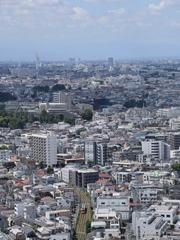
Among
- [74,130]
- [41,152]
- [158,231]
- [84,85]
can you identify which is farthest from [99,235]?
[84,85]

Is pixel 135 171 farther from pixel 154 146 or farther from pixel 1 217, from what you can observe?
pixel 1 217

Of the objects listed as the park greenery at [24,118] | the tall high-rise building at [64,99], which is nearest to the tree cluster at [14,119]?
the park greenery at [24,118]

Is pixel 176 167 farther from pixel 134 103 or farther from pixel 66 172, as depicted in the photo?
pixel 134 103

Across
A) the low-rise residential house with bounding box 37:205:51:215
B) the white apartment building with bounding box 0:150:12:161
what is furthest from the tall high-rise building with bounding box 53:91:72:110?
the low-rise residential house with bounding box 37:205:51:215

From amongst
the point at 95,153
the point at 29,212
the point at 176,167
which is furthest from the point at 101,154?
the point at 29,212

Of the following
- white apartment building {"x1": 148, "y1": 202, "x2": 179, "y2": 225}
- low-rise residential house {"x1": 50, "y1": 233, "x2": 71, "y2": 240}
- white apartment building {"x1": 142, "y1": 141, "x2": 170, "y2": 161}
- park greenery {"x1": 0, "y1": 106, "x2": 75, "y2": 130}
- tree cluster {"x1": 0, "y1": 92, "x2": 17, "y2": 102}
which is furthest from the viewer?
tree cluster {"x1": 0, "y1": 92, "x2": 17, "y2": 102}

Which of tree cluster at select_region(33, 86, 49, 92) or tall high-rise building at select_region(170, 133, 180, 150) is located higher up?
tall high-rise building at select_region(170, 133, 180, 150)

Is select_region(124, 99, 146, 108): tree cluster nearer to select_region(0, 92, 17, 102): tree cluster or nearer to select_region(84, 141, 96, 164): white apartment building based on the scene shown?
A: select_region(0, 92, 17, 102): tree cluster
